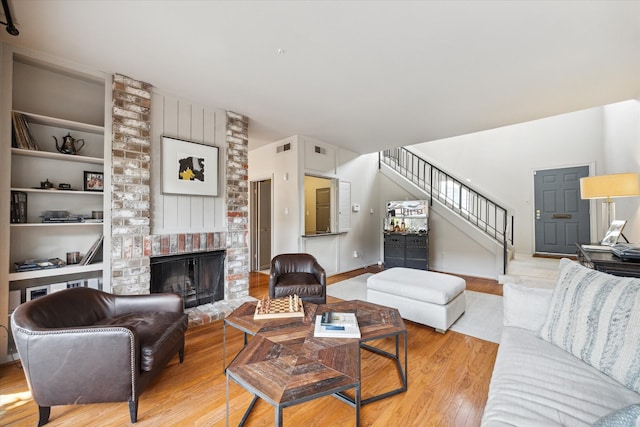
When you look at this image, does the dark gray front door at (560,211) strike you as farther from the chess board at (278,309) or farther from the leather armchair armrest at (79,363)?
the leather armchair armrest at (79,363)

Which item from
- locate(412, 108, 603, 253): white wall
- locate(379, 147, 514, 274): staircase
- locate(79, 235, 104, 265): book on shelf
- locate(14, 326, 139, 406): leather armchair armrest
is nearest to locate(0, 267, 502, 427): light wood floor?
locate(14, 326, 139, 406): leather armchair armrest

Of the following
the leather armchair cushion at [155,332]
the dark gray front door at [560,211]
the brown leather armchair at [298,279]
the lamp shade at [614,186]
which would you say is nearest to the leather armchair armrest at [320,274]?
the brown leather armchair at [298,279]

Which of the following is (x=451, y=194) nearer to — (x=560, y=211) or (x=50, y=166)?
(x=560, y=211)

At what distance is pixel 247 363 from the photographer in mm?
1316

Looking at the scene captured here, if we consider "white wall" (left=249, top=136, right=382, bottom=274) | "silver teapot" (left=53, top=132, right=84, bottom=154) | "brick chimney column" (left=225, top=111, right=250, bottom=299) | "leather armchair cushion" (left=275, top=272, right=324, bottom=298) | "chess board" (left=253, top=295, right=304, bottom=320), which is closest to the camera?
"chess board" (left=253, top=295, right=304, bottom=320)

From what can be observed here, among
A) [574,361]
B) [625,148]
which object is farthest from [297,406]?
[625,148]

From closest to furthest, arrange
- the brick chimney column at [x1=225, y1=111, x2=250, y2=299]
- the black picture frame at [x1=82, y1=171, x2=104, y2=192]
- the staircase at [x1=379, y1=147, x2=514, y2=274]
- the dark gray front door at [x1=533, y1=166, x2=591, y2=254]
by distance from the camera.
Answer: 1. the black picture frame at [x1=82, y1=171, x2=104, y2=192]
2. the brick chimney column at [x1=225, y1=111, x2=250, y2=299]
3. the dark gray front door at [x1=533, y1=166, x2=591, y2=254]
4. the staircase at [x1=379, y1=147, x2=514, y2=274]

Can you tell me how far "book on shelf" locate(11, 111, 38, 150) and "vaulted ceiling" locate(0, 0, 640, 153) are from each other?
601mm

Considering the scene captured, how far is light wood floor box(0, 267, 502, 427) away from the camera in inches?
60.8

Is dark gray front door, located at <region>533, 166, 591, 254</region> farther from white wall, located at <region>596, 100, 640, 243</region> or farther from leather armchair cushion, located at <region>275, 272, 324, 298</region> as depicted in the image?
leather armchair cushion, located at <region>275, 272, 324, 298</region>

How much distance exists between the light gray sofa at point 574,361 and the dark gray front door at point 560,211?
4737mm

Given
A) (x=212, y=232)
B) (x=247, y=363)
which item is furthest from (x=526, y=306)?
(x=212, y=232)

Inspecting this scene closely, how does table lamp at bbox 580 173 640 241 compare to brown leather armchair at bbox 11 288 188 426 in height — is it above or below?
above

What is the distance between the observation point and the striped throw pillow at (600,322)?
1.14m
